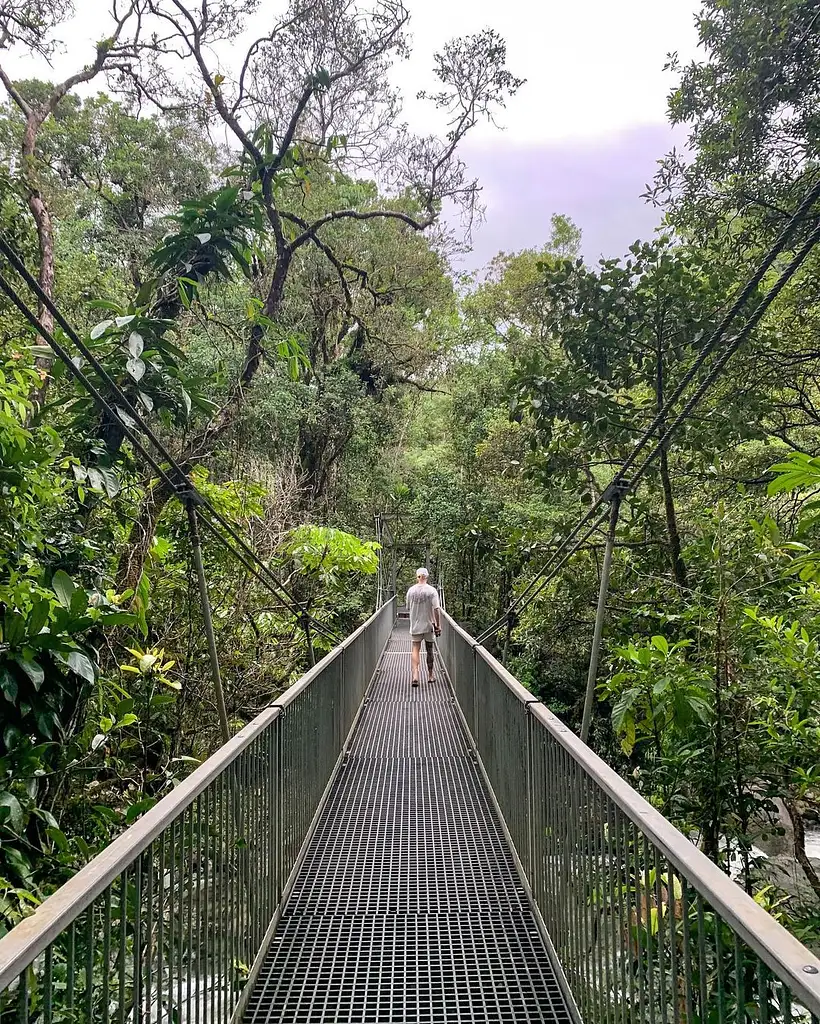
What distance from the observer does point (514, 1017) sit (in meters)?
2.12

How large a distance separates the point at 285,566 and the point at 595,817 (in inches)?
268

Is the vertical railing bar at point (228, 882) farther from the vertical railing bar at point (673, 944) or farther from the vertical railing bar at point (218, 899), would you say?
the vertical railing bar at point (673, 944)

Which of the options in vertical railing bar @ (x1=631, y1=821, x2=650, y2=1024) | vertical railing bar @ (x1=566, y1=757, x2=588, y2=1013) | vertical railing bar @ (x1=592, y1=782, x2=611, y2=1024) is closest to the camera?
vertical railing bar @ (x1=631, y1=821, x2=650, y2=1024)

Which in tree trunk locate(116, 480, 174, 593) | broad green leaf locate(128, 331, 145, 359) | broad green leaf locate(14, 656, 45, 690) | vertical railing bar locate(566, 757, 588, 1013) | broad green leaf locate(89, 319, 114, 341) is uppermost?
broad green leaf locate(89, 319, 114, 341)

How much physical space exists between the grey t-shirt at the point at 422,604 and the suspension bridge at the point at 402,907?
295 centimetres

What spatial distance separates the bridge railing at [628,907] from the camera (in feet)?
3.47

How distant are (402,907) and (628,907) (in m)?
1.54

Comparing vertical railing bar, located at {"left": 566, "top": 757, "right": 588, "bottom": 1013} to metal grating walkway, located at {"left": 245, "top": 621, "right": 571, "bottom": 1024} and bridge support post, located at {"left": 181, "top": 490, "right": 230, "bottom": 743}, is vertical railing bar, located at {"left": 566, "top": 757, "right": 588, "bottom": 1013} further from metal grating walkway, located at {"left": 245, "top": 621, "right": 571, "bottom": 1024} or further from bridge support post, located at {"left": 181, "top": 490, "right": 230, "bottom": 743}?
bridge support post, located at {"left": 181, "top": 490, "right": 230, "bottom": 743}

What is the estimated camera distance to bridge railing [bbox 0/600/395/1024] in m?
1.13

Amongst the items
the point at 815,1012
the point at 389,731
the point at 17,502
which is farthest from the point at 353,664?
the point at 815,1012

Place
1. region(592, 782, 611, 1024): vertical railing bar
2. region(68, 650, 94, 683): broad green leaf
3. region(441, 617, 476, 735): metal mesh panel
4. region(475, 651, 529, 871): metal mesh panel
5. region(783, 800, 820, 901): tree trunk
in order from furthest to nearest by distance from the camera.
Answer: region(441, 617, 476, 735): metal mesh panel < region(783, 800, 820, 901): tree trunk < region(475, 651, 529, 871): metal mesh panel < region(68, 650, 94, 683): broad green leaf < region(592, 782, 611, 1024): vertical railing bar

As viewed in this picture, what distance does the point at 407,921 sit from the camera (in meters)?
2.76

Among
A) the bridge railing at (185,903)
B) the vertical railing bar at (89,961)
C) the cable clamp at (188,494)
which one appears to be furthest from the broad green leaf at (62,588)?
the vertical railing bar at (89,961)

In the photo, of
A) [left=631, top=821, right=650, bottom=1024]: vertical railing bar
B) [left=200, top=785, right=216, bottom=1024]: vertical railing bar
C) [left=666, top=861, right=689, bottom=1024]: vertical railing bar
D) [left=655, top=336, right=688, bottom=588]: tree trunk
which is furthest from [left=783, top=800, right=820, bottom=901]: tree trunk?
[left=200, top=785, right=216, bottom=1024]: vertical railing bar
